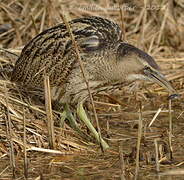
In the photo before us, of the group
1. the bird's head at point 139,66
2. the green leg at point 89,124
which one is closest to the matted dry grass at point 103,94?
the green leg at point 89,124

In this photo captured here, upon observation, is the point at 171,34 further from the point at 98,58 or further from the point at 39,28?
the point at 98,58

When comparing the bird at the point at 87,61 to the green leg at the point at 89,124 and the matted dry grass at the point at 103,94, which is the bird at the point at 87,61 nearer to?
the green leg at the point at 89,124

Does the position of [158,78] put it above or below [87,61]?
below

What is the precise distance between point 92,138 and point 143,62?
72cm

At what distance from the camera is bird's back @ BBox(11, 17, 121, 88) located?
15.3 feet

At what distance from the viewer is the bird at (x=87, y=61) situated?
15.0 ft

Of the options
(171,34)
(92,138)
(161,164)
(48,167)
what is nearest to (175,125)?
(92,138)

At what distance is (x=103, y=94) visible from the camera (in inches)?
227

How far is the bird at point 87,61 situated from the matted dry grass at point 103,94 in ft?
0.87

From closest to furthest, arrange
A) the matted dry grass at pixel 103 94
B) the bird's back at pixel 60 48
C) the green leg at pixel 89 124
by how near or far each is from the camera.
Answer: the matted dry grass at pixel 103 94 < the green leg at pixel 89 124 < the bird's back at pixel 60 48

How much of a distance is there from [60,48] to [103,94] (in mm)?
1140

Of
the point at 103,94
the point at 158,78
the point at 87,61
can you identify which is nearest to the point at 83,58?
the point at 87,61

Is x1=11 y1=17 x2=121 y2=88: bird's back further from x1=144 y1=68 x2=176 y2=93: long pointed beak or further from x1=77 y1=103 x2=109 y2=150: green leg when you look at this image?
x1=144 y1=68 x2=176 y2=93: long pointed beak

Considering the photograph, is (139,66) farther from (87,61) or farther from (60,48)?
(60,48)
